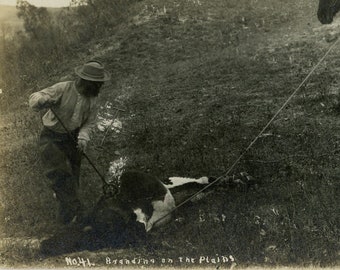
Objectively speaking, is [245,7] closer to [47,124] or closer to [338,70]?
[338,70]

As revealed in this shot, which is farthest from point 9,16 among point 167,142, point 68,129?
point 167,142

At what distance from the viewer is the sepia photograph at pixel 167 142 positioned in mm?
4418

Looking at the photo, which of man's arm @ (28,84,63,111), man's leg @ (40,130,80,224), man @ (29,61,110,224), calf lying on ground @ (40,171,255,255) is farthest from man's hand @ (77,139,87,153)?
calf lying on ground @ (40,171,255,255)

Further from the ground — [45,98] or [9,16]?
[9,16]

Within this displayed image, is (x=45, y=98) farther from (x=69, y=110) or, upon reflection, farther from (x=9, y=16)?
(x=9, y=16)

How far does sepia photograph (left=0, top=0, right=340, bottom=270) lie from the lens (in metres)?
4.42

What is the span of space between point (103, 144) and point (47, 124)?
0.75m

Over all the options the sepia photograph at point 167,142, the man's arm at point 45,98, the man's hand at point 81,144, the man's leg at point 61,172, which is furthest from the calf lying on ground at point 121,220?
the man's arm at point 45,98

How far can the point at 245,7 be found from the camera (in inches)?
238

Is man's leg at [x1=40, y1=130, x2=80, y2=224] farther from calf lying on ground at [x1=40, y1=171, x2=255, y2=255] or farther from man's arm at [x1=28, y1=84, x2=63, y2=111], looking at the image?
man's arm at [x1=28, y1=84, x2=63, y2=111]

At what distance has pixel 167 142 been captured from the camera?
4.99 m

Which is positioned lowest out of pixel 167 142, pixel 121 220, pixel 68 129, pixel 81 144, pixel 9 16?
pixel 121 220

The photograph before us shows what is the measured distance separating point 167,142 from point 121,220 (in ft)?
3.11

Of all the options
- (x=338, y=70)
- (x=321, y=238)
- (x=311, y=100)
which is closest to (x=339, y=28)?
(x=338, y=70)
